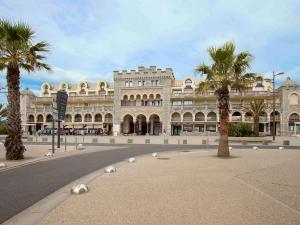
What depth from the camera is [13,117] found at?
47.2 ft

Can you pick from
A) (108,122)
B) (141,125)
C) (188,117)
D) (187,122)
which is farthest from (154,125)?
(108,122)

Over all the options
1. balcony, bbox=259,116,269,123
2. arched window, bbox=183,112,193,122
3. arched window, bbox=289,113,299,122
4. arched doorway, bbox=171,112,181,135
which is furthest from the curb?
arched window, bbox=289,113,299,122

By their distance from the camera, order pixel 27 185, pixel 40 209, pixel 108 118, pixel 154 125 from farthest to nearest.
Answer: pixel 108 118, pixel 154 125, pixel 27 185, pixel 40 209

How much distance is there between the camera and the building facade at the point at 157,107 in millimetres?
56312

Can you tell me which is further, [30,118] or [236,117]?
[30,118]

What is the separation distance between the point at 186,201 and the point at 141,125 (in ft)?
195

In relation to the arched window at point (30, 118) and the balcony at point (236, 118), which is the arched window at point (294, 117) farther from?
the arched window at point (30, 118)

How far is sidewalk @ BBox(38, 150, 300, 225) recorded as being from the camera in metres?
5.01

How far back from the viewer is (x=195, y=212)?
540 cm

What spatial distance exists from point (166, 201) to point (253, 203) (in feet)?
6.12

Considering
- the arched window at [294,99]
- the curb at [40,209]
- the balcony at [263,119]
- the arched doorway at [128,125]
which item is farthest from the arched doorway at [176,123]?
the curb at [40,209]

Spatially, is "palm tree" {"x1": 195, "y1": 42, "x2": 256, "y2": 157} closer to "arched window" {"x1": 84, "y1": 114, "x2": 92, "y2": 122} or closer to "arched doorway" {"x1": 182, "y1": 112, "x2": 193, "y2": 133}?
"arched doorway" {"x1": 182, "y1": 112, "x2": 193, "y2": 133}

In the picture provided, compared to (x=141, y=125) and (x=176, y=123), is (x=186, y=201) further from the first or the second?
(x=141, y=125)

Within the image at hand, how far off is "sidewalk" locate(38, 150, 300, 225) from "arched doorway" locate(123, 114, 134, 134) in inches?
2199
